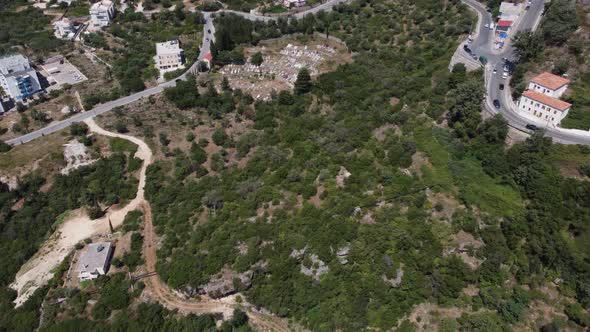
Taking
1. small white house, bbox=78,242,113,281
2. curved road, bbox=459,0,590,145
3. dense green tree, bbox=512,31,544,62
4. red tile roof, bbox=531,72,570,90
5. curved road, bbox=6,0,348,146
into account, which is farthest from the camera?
curved road, bbox=6,0,348,146

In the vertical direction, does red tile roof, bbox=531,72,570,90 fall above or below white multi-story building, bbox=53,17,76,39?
above

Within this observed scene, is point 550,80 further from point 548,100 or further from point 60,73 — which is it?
point 60,73

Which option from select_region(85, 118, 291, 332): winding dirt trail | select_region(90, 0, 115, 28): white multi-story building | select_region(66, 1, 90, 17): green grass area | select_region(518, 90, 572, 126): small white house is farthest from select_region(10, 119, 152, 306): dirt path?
select_region(66, 1, 90, 17): green grass area

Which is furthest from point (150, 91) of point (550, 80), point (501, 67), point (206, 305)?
point (550, 80)

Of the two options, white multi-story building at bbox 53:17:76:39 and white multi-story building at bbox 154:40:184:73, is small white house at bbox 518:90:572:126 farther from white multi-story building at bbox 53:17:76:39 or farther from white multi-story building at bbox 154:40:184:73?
white multi-story building at bbox 53:17:76:39

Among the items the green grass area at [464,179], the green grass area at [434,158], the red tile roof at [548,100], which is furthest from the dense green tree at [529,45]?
the green grass area at [434,158]

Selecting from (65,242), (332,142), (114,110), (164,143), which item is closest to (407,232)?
(332,142)

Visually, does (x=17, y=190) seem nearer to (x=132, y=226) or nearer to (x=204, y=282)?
(x=132, y=226)
